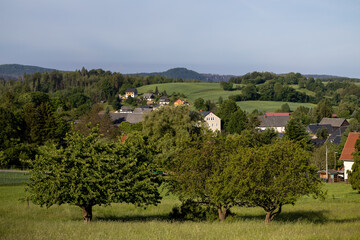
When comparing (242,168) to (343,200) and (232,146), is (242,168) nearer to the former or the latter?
(232,146)

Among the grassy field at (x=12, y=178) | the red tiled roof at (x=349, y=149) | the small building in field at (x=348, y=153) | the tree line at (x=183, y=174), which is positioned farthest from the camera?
the red tiled roof at (x=349, y=149)

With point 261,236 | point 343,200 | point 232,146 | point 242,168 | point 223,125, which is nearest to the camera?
point 261,236

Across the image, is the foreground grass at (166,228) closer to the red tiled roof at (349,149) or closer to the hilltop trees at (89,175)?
the hilltop trees at (89,175)

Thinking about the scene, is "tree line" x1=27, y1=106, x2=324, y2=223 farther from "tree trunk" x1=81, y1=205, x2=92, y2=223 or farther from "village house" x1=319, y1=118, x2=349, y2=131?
"village house" x1=319, y1=118, x2=349, y2=131

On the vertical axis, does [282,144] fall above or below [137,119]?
above

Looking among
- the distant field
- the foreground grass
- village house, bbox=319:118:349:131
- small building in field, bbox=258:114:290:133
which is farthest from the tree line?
the distant field

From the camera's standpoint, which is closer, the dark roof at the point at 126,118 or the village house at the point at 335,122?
the village house at the point at 335,122

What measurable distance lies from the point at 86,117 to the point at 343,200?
66.1 meters

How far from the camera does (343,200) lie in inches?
1407

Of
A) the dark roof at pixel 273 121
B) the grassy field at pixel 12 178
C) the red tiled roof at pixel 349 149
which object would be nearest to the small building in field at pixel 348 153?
the red tiled roof at pixel 349 149

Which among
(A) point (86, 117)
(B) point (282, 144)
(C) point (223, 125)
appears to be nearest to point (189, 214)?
(B) point (282, 144)

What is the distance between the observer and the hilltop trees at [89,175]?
2134 centimetres

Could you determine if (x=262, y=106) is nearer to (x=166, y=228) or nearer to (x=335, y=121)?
(x=335, y=121)

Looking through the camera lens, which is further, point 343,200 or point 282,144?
point 343,200
